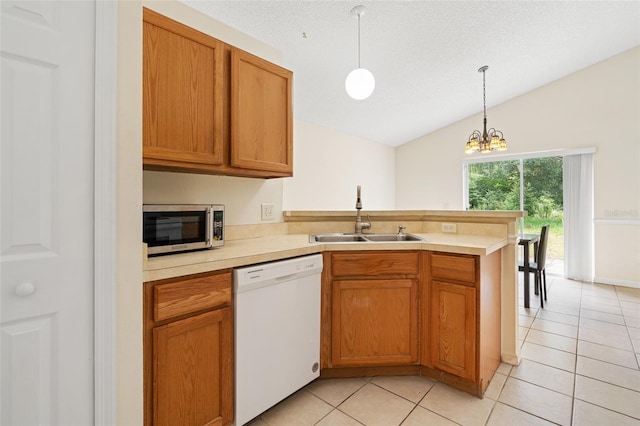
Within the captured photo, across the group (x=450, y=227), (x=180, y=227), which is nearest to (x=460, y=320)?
(x=450, y=227)

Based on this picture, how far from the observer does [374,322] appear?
1.80 m

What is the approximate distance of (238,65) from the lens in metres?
1.72

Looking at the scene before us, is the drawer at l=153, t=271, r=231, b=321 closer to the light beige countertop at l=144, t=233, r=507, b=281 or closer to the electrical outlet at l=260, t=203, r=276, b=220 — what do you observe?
the light beige countertop at l=144, t=233, r=507, b=281

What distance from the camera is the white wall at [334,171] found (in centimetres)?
443

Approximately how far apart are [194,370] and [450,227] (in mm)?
1990

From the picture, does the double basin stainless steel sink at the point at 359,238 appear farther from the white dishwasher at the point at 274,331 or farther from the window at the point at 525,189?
the window at the point at 525,189

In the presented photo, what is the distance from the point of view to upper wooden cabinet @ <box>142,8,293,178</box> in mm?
1423

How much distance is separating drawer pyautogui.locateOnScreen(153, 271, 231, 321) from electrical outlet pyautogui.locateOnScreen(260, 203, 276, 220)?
3.21ft

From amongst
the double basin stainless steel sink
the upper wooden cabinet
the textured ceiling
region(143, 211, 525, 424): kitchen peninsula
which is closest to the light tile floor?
region(143, 211, 525, 424): kitchen peninsula

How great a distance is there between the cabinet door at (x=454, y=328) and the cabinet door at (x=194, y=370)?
120 cm

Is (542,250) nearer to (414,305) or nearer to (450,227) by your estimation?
(450,227)
